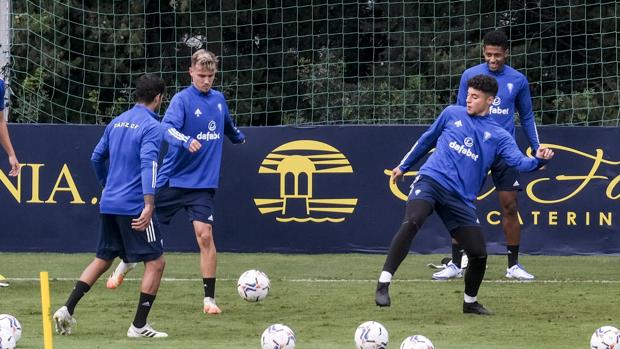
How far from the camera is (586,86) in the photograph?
18984 millimetres

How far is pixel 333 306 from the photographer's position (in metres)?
10.6

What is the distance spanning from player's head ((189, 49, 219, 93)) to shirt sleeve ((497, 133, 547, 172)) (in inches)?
93.4

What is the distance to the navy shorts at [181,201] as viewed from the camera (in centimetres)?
1062

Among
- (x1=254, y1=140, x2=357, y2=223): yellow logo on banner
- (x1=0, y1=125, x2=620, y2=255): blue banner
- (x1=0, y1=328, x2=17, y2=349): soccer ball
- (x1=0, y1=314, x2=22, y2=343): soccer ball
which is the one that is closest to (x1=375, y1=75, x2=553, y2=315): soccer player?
(x1=0, y1=314, x2=22, y2=343): soccer ball

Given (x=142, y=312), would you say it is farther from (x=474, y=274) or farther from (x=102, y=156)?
(x=474, y=274)

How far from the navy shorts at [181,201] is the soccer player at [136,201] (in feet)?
4.34

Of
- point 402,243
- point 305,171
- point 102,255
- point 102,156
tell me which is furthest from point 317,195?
point 102,255

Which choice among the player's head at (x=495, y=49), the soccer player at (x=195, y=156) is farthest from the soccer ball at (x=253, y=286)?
the player's head at (x=495, y=49)

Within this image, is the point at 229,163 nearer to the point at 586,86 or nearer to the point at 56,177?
the point at 56,177

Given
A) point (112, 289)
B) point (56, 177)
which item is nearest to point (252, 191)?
point (56, 177)

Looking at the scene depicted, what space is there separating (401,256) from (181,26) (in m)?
11.2

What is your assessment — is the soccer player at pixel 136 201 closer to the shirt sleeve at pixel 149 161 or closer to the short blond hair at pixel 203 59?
the shirt sleeve at pixel 149 161

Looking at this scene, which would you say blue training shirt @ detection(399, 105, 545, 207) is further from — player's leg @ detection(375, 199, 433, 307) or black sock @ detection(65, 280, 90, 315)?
black sock @ detection(65, 280, 90, 315)

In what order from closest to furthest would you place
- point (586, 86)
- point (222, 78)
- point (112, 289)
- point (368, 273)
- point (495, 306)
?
point (495, 306)
point (112, 289)
point (368, 273)
point (586, 86)
point (222, 78)
